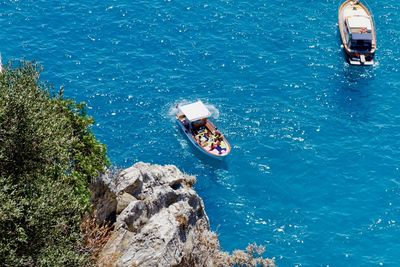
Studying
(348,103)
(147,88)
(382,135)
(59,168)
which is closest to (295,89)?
(348,103)

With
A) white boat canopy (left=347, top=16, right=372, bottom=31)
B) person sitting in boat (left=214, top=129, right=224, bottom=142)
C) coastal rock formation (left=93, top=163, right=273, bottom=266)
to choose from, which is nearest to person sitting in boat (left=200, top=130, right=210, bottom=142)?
person sitting in boat (left=214, top=129, right=224, bottom=142)

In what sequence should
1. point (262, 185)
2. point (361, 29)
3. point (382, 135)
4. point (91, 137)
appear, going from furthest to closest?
point (361, 29) → point (382, 135) → point (262, 185) → point (91, 137)

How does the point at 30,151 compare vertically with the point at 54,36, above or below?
below

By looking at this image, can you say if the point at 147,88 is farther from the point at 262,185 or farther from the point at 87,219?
the point at 87,219

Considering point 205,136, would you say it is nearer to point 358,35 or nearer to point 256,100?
point 256,100

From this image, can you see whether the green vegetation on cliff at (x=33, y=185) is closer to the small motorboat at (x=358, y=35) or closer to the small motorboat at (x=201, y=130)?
the small motorboat at (x=201, y=130)

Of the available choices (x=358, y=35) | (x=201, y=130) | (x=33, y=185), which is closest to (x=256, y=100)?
(x=201, y=130)

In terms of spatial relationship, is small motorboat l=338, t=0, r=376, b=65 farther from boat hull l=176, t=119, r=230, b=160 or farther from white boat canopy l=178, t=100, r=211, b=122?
boat hull l=176, t=119, r=230, b=160

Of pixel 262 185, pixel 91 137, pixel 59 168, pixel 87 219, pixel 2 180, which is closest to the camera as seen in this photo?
pixel 2 180
